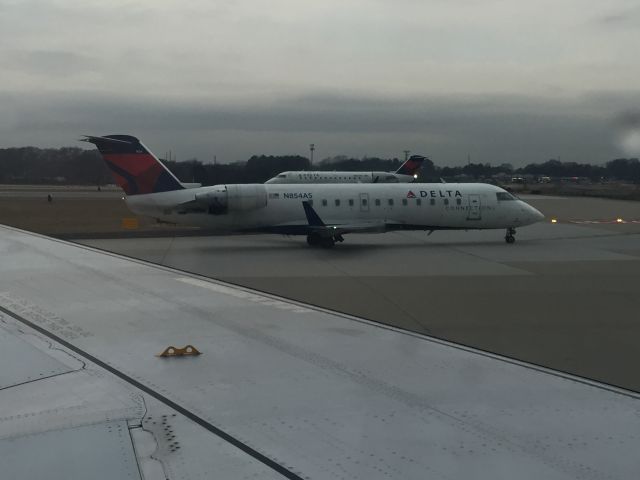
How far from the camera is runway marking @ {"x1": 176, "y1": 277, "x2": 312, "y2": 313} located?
21.6 ft

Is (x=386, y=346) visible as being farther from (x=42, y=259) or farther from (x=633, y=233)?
(x=633, y=233)

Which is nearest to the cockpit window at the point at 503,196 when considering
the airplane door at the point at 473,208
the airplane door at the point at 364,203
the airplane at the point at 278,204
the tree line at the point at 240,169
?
the airplane door at the point at 473,208

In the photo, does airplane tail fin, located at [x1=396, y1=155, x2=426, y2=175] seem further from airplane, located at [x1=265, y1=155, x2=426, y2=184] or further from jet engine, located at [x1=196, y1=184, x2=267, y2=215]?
jet engine, located at [x1=196, y1=184, x2=267, y2=215]

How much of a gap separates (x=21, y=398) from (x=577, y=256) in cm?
2167

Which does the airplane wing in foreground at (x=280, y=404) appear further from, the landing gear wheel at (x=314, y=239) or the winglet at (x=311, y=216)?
the landing gear wheel at (x=314, y=239)

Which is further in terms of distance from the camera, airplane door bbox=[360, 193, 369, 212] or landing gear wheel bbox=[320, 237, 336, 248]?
airplane door bbox=[360, 193, 369, 212]

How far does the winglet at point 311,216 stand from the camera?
23.9 meters

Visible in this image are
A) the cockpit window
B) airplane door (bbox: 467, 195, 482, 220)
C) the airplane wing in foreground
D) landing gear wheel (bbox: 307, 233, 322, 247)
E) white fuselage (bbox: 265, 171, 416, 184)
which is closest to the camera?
the airplane wing in foreground

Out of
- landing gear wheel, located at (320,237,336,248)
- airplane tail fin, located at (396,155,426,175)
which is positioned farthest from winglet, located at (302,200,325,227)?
airplane tail fin, located at (396,155,426,175)

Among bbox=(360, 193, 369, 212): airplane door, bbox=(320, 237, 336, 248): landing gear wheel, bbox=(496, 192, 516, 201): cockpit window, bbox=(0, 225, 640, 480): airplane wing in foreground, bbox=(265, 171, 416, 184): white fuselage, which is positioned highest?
bbox=(265, 171, 416, 184): white fuselage

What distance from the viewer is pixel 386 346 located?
5.30 metres

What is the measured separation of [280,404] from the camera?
4.05m

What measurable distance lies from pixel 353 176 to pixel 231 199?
3570cm

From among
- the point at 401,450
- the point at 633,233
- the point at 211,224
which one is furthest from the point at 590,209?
the point at 401,450
